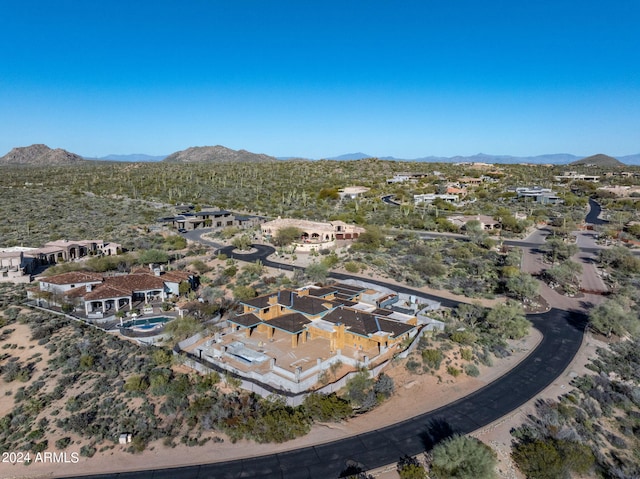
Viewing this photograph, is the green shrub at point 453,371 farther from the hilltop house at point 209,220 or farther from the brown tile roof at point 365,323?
the hilltop house at point 209,220

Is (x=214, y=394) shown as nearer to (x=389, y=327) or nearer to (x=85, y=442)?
(x=85, y=442)

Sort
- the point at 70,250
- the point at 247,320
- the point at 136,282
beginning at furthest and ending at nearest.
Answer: the point at 70,250 < the point at 136,282 < the point at 247,320

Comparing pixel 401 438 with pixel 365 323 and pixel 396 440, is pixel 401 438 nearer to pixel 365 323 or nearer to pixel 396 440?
pixel 396 440

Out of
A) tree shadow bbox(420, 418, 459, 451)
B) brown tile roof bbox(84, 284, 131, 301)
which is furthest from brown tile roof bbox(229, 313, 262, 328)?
tree shadow bbox(420, 418, 459, 451)

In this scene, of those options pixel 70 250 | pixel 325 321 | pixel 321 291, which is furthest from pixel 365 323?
pixel 70 250

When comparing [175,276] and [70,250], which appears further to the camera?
[70,250]

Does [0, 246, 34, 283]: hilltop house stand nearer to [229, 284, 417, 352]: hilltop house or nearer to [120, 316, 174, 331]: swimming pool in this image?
[120, 316, 174, 331]: swimming pool

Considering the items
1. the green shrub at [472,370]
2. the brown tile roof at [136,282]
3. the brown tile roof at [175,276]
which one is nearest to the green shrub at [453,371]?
the green shrub at [472,370]

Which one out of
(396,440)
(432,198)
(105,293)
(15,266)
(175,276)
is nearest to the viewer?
(396,440)
